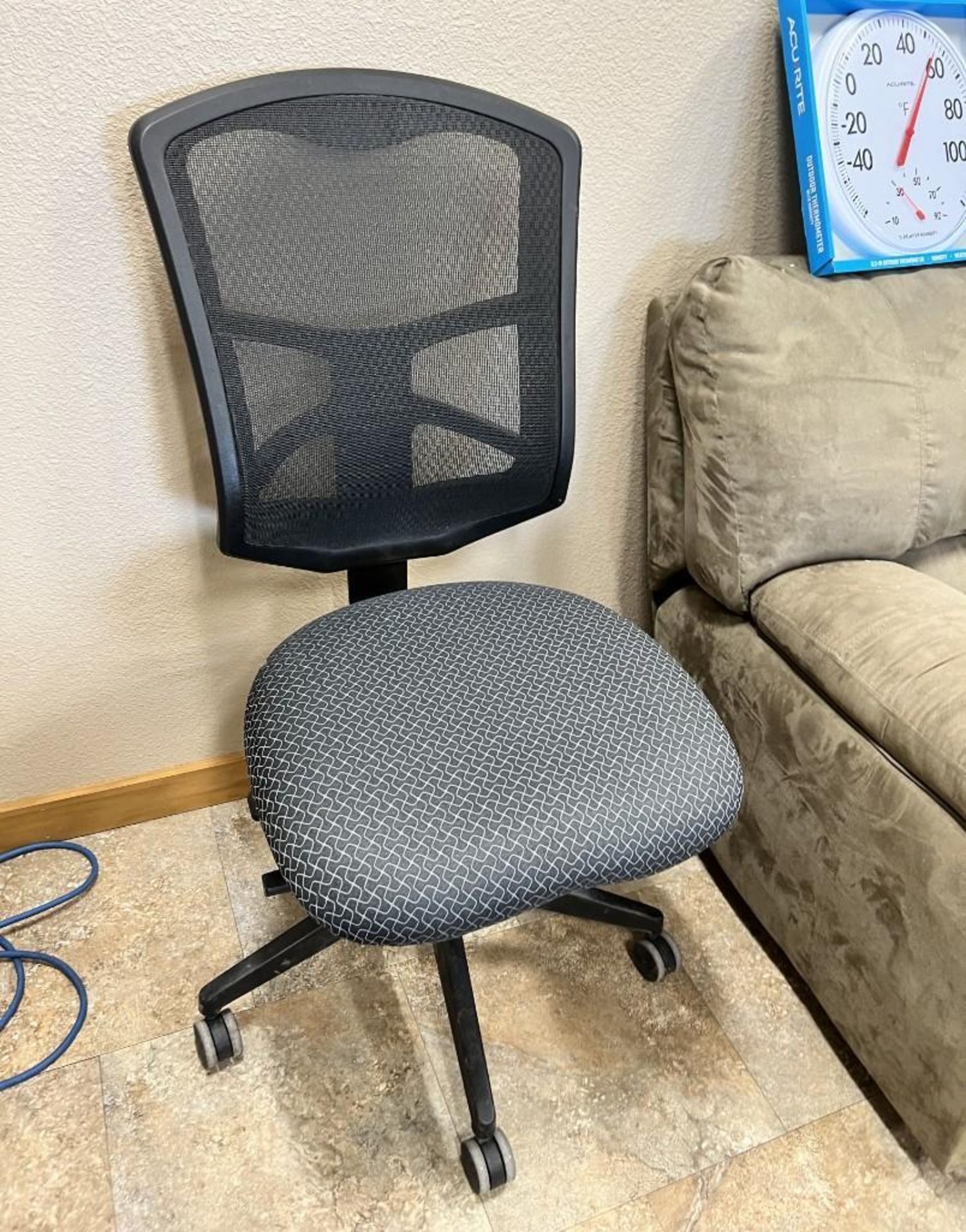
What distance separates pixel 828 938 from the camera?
110 centimetres

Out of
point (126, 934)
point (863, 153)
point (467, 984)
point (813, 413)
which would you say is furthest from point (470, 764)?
point (863, 153)

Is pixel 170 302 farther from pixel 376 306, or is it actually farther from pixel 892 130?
pixel 892 130

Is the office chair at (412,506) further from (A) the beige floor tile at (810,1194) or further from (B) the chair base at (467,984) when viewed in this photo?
(A) the beige floor tile at (810,1194)

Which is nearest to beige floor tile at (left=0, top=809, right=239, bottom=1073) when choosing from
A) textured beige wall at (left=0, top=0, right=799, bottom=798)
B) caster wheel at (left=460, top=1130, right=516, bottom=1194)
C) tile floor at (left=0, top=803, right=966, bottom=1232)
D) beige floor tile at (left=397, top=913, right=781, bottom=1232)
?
tile floor at (left=0, top=803, right=966, bottom=1232)

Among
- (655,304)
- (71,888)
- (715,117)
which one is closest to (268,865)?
(71,888)

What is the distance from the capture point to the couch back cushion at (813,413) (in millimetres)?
1080

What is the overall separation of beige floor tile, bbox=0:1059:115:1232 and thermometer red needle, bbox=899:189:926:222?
1472 millimetres

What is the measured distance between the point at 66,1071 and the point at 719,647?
0.97 meters

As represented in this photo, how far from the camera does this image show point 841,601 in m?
1.06

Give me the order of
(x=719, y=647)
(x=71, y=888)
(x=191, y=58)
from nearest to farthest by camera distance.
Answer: (x=191, y=58)
(x=719, y=647)
(x=71, y=888)

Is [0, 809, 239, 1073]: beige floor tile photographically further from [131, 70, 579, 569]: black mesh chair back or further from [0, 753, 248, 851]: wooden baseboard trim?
[131, 70, 579, 569]: black mesh chair back

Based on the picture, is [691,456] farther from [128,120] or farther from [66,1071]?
[66,1071]

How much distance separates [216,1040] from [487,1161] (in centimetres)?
35

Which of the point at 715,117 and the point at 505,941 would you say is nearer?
the point at 715,117
